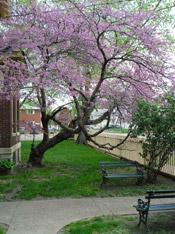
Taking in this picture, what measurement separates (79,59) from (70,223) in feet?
19.9

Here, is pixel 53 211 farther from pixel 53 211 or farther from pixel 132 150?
pixel 132 150

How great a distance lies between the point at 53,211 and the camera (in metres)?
5.60

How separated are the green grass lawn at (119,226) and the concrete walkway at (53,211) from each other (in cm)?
29

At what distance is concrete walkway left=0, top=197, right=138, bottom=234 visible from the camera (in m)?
4.69

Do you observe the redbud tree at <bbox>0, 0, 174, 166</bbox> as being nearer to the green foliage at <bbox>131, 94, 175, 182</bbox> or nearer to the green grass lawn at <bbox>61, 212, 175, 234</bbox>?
the green foliage at <bbox>131, 94, 175, 182</bbox>

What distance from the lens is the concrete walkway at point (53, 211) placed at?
Answer: 4691mm

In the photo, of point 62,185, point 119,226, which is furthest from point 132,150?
point 119,226

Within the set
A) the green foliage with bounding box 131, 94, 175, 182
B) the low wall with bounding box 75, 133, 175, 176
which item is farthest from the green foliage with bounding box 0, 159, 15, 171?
the green foliage with bounding box 131, 94, 175, 182

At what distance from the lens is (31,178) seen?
28.9 feet

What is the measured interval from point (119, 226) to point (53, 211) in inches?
63.9

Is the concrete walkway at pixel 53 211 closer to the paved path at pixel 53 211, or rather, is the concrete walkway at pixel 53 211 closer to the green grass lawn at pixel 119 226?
the paved path at pixel 53 211

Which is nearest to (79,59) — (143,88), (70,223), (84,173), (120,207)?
(143,88)

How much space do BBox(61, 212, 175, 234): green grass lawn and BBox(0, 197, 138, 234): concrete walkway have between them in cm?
29

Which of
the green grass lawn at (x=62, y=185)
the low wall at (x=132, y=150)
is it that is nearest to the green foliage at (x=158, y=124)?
the low wall at (x=132, y=150)
